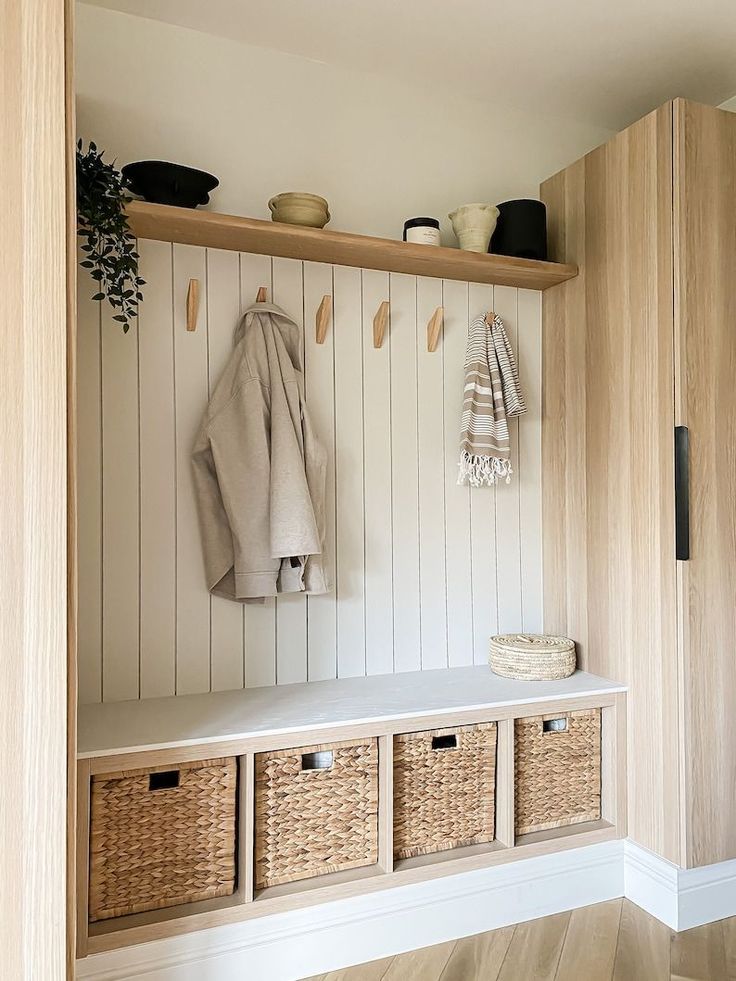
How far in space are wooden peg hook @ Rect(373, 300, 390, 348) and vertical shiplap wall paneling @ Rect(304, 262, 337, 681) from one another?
146 mm

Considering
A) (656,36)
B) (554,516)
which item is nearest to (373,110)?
(656,36)

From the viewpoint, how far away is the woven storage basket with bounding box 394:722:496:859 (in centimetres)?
224

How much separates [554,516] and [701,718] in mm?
824

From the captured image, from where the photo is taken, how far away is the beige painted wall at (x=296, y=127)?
235 centimetres

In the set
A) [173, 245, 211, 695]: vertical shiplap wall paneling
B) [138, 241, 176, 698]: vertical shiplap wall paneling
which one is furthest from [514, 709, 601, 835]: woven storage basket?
[138, 241, 176, 698]: vertical shiplap wall paneling

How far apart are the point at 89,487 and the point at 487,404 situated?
128 cm

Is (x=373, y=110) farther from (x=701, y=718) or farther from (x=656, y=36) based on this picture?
(x=701, y=718)

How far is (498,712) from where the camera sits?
2.32 meters

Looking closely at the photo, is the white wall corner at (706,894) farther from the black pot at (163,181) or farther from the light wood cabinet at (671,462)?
the black pot at (163,181)

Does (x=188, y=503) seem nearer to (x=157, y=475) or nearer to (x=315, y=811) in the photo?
(x=157, y=475)

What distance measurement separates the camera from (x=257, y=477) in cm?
234

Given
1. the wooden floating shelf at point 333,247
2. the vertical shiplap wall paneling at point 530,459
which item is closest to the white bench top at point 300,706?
the vertical shiplap wall paneling at point 530,459

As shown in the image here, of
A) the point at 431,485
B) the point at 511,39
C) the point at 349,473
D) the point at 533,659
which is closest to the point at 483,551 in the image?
the point at 431,485

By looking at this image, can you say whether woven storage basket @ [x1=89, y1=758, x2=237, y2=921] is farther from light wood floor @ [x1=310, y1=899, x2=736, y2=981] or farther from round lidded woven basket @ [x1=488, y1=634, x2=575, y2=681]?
round lidded woven basket @ [x1=488, y1=634, x2=575, y2=681]
